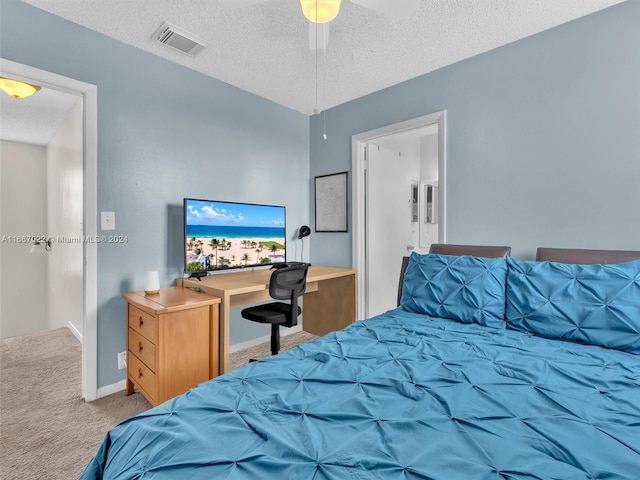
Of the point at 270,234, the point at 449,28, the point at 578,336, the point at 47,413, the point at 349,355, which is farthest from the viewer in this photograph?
the point at 270,234

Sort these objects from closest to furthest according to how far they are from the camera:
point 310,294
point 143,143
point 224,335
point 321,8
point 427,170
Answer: point 321,8
point 224,335
point 143,143
point 310,294
point 427,170

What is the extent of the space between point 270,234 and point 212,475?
2.43 meters

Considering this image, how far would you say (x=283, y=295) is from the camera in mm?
2357

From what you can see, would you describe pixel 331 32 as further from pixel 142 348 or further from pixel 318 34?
pixel 142 348

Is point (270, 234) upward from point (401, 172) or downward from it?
downward

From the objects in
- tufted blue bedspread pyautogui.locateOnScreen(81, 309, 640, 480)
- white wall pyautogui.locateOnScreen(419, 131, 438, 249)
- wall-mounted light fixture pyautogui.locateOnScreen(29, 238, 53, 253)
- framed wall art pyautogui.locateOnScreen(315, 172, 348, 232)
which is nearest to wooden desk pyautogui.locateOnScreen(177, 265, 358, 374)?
framed wall art pyautogui.locateOnScreen(315, 172, 348, 232)

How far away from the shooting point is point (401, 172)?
151 inches

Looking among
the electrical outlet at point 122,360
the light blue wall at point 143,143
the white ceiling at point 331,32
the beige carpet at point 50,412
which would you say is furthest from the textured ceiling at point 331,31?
the beige carpet at point 50,412

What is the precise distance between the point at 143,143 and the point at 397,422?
254 cm

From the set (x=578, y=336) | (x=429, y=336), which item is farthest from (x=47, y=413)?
(x=578, y=336)

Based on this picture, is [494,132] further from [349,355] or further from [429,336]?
[349,355]

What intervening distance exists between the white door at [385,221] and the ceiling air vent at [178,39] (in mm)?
1811

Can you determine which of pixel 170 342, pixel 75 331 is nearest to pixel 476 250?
pixel 170 342

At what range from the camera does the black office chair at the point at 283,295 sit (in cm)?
230
